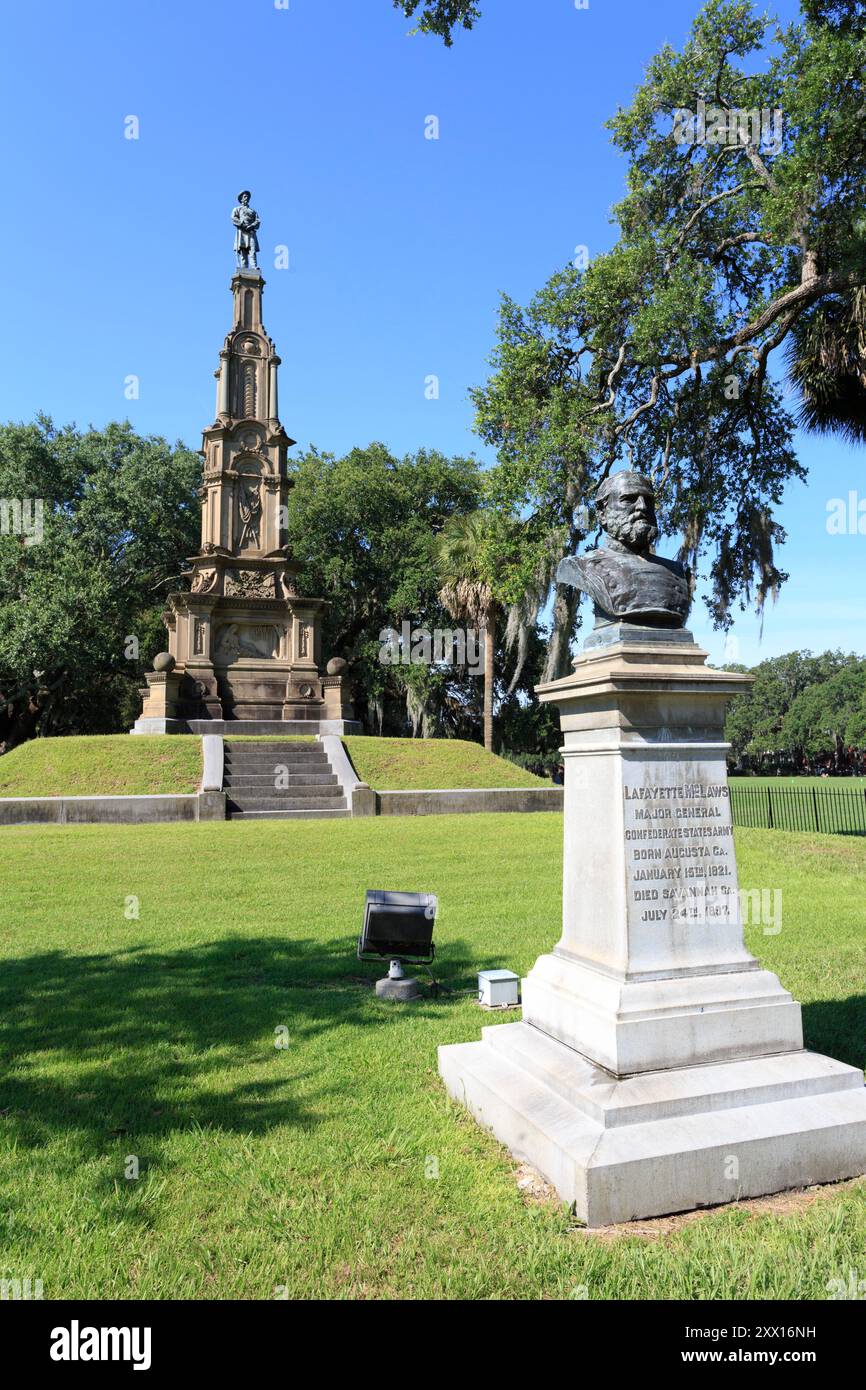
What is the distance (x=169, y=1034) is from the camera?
17.3 feet

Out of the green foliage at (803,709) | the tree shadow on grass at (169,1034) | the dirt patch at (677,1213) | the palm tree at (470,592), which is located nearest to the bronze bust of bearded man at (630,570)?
the dirt patch at (677,1213)

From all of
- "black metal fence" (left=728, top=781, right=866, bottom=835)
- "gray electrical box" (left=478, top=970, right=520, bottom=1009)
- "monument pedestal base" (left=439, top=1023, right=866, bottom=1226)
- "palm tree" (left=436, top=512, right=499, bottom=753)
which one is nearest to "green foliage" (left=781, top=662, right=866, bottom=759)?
"black metal fence" (left=728, top=781, right=866, bottom=835)

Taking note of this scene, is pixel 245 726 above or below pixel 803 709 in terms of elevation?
below

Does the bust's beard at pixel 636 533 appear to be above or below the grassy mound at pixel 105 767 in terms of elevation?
above

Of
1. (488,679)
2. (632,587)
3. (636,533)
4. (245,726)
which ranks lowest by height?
(245,726)

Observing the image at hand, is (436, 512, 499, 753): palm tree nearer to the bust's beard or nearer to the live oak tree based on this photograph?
the live oak tree

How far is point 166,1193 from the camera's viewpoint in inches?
133

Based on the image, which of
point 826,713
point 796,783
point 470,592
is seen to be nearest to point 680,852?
point 470,592

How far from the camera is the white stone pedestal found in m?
3.49

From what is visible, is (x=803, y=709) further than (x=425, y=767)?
Yes

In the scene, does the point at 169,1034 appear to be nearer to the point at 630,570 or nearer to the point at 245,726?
the point at 630,570

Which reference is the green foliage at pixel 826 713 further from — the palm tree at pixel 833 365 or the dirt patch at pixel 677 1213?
the dirt patch at pixel 677 1213

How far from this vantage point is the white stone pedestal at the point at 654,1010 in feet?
11.5

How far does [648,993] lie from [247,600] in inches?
865
